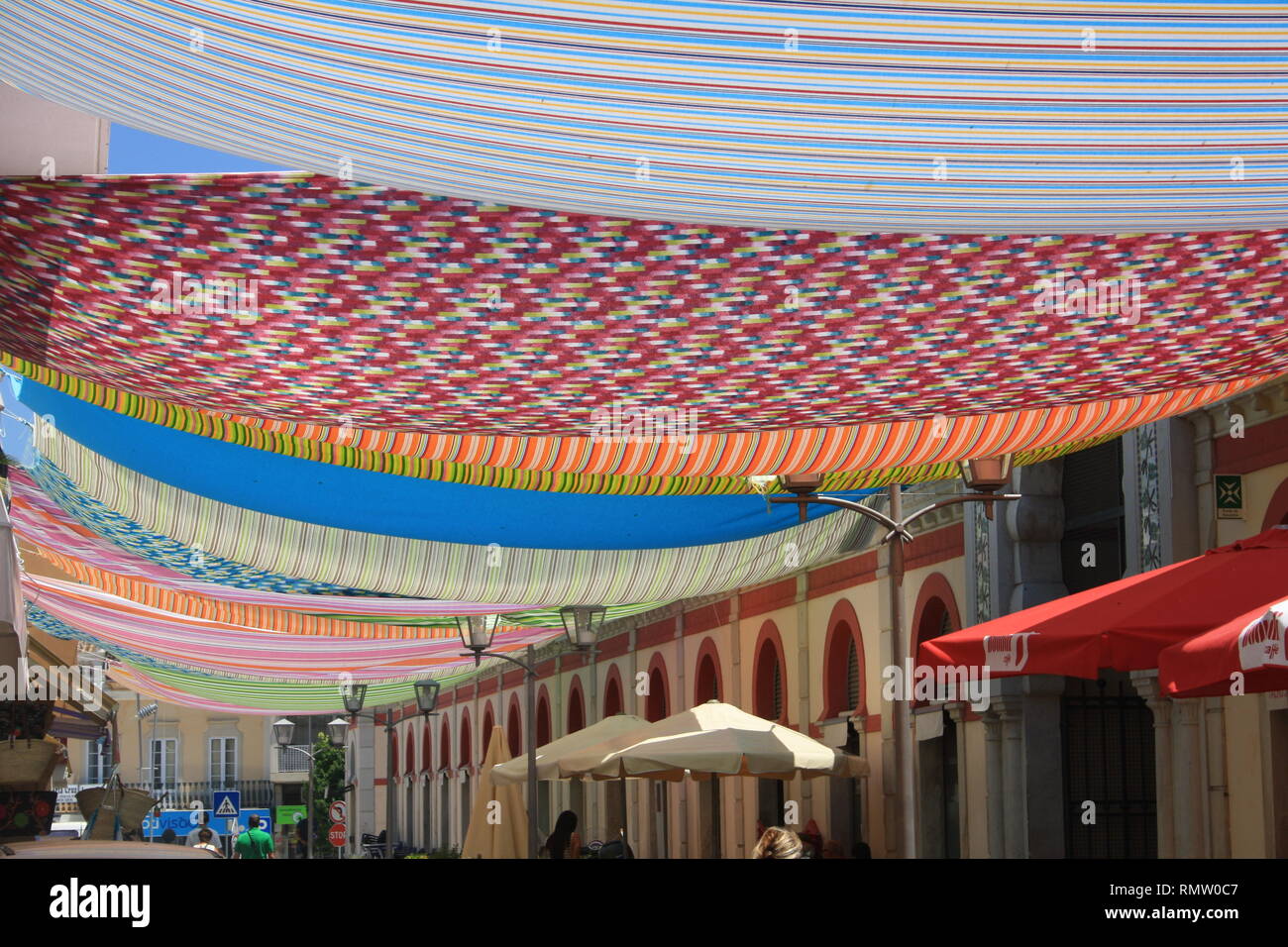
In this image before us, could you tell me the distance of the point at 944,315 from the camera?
521 cm

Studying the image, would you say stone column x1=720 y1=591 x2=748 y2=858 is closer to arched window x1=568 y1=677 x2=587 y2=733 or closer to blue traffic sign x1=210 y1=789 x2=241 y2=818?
arched window x1=568 y1=677 x2=587 y2=733

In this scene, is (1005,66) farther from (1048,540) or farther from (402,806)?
(402,806)

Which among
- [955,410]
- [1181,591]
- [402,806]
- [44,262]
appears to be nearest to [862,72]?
[44,262]

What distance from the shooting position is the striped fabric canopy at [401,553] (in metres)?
9.68

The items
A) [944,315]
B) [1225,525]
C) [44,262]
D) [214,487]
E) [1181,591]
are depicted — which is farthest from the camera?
[1225,525]

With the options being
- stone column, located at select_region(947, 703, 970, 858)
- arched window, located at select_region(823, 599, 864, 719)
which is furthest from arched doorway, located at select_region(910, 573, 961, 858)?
arched window, located at select_region(823, 599, 864, 719)

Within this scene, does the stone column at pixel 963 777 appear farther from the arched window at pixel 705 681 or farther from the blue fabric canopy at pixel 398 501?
the arched window at pixel 705 681

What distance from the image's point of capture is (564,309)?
5004mm

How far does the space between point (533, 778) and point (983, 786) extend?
391 cm

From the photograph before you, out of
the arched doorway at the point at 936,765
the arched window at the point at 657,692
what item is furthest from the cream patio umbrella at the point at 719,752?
the arched window at the point at 657,692

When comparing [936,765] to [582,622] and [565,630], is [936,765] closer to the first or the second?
[565,630]

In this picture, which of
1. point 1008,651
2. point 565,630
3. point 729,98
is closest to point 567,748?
point 565,630

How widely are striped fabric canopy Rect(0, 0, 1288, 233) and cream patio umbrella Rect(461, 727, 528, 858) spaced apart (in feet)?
45.6

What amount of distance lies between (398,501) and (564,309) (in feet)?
18.2
